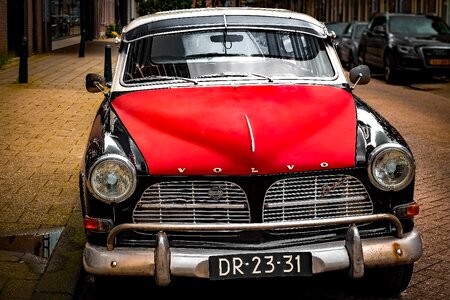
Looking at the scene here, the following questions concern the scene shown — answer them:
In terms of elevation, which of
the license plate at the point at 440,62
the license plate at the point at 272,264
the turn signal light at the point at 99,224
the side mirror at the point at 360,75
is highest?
the side mirror at the point at 360,75

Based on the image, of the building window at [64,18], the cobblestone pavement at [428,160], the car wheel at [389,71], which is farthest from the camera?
the building window at [64,18]

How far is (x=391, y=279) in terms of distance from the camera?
468cm

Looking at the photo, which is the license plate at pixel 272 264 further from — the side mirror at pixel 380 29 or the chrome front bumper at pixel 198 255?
the side mirror at pixel 380 29

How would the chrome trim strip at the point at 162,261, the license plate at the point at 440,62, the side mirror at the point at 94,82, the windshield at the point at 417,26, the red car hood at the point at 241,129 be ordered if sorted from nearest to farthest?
1. the chrome trim strip at the point at 162,261
2. the red car hood at the point at 241,129
3. the side mirror at the point at 94,82
4. the license plate at the point at 440,62
5. the windshield at the point at 417,26

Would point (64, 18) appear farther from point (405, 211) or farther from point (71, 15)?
point (405, 211)

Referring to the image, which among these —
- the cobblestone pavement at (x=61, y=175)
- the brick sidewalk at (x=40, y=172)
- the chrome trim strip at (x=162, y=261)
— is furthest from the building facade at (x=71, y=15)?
the chrome trim strip at (x=162, y=261)

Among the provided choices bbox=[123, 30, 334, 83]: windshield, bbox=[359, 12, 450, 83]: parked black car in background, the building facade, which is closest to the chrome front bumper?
bbox=[123, 30, 334, 83]: windshield

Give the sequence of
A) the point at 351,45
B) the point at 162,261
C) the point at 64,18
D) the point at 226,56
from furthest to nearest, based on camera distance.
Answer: the point at 64,18
the point at 351,45
the point at 226,56
the point at 162,261

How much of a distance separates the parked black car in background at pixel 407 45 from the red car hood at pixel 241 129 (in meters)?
13.7

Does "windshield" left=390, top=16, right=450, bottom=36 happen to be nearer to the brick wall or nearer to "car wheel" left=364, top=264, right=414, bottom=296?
the brick wall

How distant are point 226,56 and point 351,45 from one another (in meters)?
18.9

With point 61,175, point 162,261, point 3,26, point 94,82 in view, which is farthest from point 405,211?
point 3,26

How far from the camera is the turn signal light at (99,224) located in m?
4.27

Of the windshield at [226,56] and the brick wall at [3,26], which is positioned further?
the brick wall at [3,26]
